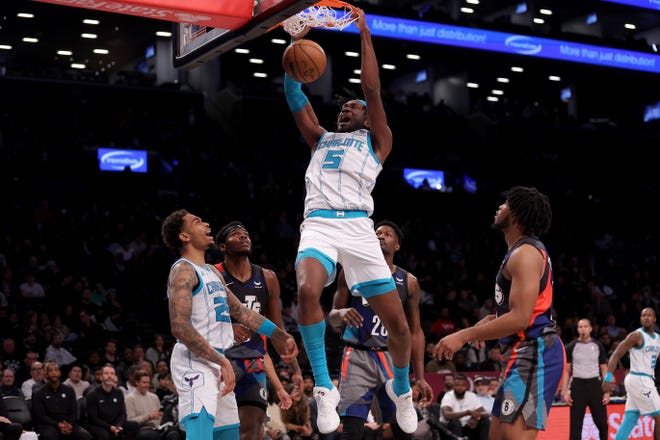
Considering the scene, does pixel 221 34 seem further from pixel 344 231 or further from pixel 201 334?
pixel 201 334

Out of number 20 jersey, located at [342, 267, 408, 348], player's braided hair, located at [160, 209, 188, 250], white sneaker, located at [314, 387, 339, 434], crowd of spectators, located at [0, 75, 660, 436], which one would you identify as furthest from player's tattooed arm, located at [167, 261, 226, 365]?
crowd of spectators, located at [0, 75, 660, 436]

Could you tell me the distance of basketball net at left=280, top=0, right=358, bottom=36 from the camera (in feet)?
22.9

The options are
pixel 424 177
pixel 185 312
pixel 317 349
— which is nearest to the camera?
pixel 185 312

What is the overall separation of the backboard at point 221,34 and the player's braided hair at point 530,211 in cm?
192

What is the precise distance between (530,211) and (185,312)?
7.78 ft

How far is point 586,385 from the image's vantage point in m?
13.9

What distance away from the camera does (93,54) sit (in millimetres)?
35562

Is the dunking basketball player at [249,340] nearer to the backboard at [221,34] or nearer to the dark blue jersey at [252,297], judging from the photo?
the dark blue jersey at [252,297]

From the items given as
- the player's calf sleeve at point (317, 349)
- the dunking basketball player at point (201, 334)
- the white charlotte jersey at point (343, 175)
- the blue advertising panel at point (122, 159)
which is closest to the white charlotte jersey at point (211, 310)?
the dunking basketball player at point (201, 334)

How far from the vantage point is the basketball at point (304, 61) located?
21.7ft

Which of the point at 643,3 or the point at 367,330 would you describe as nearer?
the point at 367,330

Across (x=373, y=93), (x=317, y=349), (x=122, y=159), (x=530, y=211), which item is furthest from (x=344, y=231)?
(x=122, y=159)

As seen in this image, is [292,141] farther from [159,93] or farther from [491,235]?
[491,235]

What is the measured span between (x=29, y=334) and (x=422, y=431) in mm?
6277
